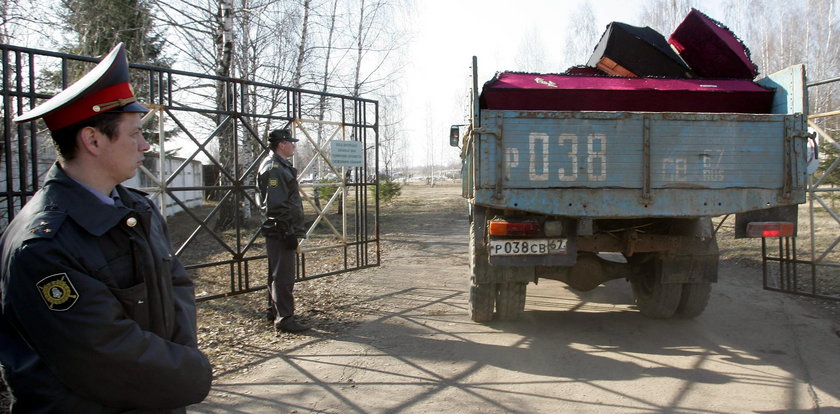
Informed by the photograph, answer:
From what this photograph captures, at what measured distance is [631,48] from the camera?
222 inches

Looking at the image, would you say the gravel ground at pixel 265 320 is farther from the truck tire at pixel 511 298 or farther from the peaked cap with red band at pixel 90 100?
the peaked cap with red band at pixel 90 100

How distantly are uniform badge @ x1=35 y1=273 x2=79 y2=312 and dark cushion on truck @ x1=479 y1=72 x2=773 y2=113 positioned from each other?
13.1ft

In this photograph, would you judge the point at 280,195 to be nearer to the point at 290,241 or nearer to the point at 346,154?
the point at 290,241

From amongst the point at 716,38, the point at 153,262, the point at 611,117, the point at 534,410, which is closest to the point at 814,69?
the point at 716,38

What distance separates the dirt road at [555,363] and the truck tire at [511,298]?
0.18 meters

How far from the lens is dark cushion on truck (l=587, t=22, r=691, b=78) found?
5.47m

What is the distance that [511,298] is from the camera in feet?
16.7

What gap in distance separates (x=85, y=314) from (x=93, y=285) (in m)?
0.07

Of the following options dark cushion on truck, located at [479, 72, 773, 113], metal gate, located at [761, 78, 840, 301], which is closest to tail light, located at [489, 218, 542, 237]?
dark cushion on truck, located at [479, 72, 773, 113]

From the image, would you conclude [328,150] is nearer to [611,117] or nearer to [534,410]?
[611,117]

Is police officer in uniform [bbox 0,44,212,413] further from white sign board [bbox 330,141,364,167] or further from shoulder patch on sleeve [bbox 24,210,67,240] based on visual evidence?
white sign board [bbox 330,141,364,167]

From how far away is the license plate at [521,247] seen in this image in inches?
173

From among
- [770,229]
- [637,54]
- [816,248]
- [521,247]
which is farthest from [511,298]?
[816,248]

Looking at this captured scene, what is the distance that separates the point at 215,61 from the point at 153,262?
9.72 m
